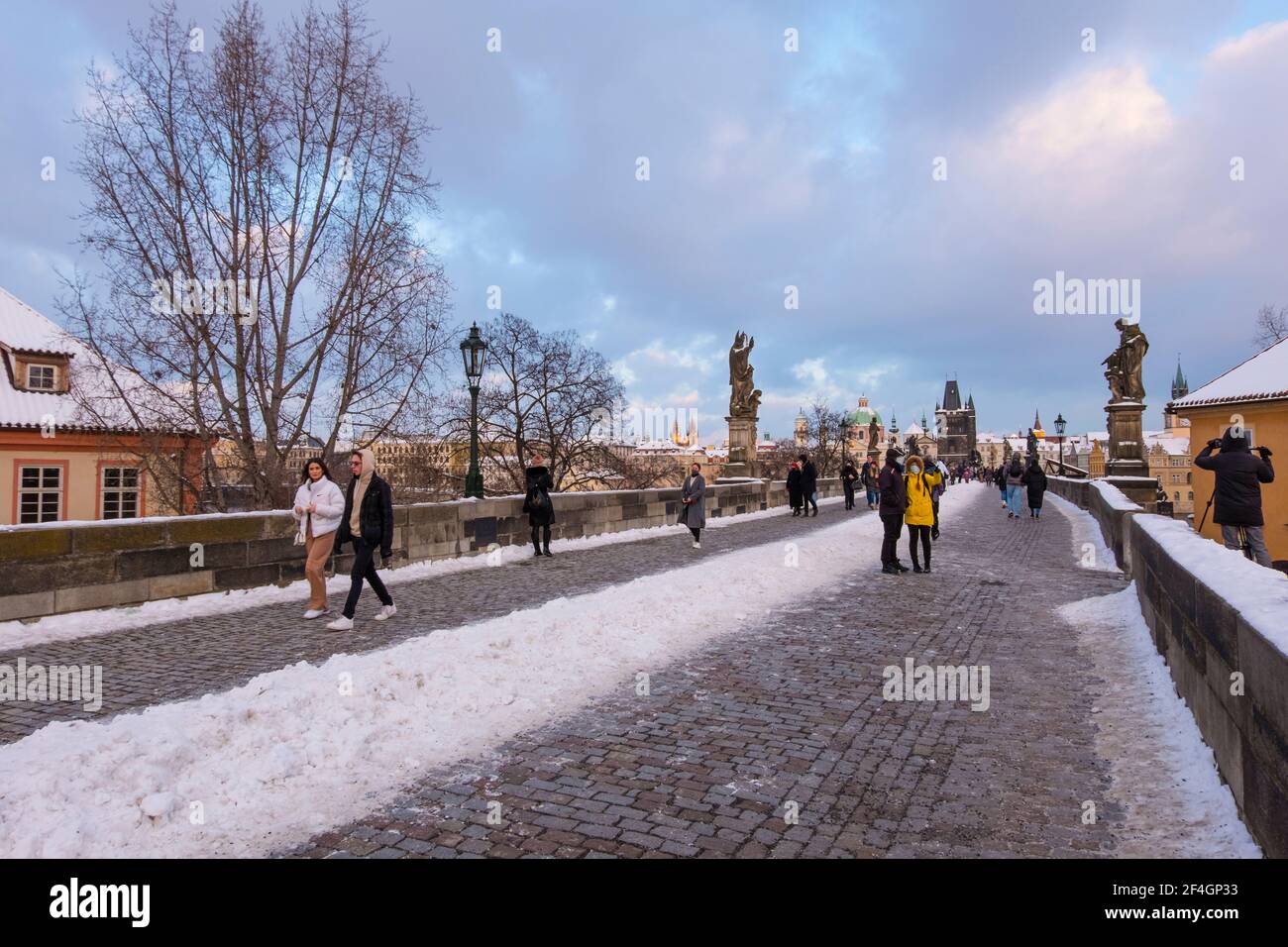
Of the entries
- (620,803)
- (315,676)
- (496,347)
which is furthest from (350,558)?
(496,347)

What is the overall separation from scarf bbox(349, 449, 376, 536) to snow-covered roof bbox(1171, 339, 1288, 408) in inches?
1044

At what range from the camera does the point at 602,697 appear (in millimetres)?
5438

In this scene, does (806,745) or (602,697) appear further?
(602,697)

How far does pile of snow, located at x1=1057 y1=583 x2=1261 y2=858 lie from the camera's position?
3164mm

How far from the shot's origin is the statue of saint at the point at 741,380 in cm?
2875

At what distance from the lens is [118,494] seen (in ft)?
94.3

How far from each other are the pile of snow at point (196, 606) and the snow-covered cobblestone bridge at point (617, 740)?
0.13 m

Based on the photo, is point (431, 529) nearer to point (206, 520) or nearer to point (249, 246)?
point (206, 520)

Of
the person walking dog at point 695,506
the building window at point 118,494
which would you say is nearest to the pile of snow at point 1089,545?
the person walking dog at point 695,506

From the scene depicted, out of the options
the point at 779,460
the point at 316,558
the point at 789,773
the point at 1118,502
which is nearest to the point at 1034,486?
the point at 1118,502

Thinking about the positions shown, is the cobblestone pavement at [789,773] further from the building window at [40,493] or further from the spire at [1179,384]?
the spire at [1179,384]

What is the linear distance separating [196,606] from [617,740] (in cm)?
631
